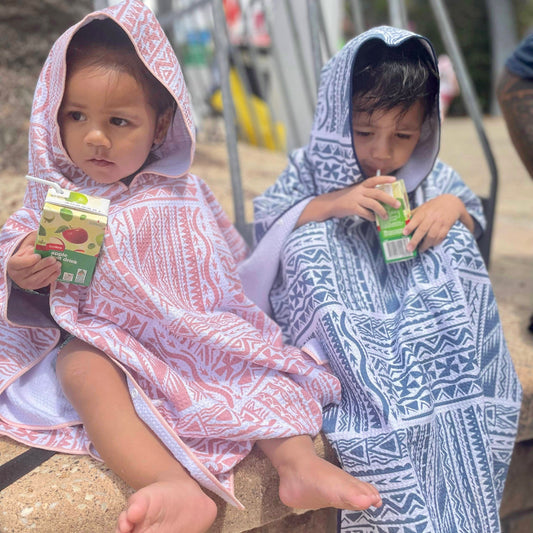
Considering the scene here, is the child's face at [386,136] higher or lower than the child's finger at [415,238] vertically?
higher

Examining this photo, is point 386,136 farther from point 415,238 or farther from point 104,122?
point 104,122


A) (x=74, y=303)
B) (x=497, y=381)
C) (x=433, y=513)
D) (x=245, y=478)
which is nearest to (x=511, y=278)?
(x=497, y=381)

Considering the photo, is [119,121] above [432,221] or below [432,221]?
above

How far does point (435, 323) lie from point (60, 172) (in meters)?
0.93

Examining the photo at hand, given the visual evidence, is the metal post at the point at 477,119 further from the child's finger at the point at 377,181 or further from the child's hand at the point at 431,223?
the child's finger at the point at 377,181

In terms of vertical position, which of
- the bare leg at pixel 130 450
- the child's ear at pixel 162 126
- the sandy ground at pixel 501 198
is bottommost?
the sandy ground at pixel 501 198

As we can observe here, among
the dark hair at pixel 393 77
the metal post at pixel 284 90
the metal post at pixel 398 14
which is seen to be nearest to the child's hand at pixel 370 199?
the dark hair at pixel 393 77

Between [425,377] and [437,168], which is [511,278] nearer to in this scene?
[437,168]

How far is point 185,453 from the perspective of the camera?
4.24ft

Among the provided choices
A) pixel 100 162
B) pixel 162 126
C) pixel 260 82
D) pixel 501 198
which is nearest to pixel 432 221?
pixel 162 126

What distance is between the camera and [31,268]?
1.32 m

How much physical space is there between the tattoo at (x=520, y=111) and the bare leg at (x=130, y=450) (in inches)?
58.1

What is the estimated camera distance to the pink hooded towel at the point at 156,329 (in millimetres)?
1358

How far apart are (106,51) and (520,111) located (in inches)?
52.6
